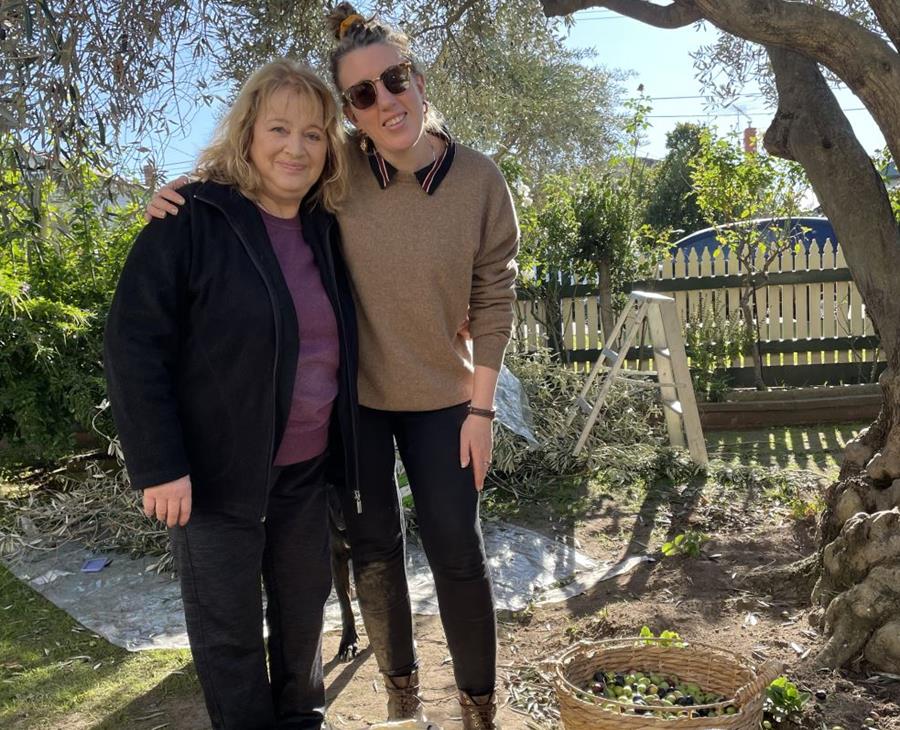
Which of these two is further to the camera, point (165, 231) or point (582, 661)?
point (582, 661)

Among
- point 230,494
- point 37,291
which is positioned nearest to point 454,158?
point 230,494

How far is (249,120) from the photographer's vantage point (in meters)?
2.28

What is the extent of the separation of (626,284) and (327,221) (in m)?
6.90

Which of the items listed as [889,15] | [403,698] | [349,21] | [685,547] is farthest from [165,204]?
[685,547]

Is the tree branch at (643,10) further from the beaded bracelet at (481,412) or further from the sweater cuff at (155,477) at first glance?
the sweater cuff at (155,477)

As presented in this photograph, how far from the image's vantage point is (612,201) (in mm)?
8289

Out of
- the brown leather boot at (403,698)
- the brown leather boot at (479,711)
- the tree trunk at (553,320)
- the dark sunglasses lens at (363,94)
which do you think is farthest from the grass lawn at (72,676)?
the tree trunk at (553,320)

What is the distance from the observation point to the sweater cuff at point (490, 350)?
2.53 m

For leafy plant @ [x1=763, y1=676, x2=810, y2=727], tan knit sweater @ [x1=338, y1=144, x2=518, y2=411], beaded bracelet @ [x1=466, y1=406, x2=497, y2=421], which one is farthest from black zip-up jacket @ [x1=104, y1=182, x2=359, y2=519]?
leafy plant @ [x1=763, y1=676, x2=810, y2=727]

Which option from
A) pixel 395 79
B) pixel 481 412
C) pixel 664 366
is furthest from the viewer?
pixel 664 366

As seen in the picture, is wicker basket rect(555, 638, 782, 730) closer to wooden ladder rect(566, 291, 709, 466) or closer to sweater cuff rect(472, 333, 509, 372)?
sweater cuff rect(472, 333, 509, 372)

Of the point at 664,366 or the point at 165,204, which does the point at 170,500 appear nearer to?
the point at 165,204

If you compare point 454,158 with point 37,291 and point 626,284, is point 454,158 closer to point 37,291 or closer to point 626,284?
point 37,291

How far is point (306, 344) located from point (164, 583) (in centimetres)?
264
